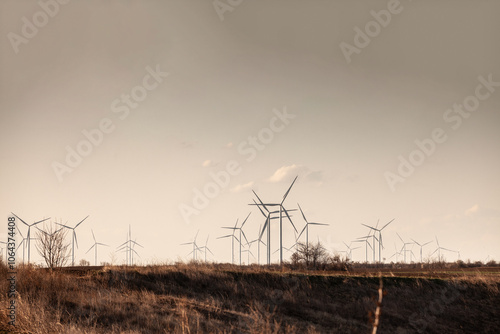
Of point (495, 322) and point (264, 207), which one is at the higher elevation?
point (264, 207)

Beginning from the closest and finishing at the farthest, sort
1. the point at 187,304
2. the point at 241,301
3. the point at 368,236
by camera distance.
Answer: the point at 187,304 < the point at 241,301 < the point at 368,236

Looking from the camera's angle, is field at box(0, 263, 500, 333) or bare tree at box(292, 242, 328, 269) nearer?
field at box(0, 263, 500, 333)

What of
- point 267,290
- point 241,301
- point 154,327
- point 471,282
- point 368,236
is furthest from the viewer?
point 368,236

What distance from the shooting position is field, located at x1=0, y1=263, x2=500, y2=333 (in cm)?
2269

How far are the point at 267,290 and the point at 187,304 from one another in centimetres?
940

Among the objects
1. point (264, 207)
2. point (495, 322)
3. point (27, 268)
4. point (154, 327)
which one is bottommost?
point (495, 322)

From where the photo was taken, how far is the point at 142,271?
34906 millimetres

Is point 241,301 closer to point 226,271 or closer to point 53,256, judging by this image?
point 226,271

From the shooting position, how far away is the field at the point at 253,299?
893 inches

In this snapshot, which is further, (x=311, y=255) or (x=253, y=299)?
(x=311, y=255)

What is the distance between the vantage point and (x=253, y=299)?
3253 cm

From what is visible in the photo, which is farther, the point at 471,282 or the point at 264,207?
the point at 264,207

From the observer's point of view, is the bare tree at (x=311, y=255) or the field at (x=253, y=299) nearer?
the field at (x=253, y=299)

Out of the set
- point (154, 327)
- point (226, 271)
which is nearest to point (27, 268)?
point (154, 327)
